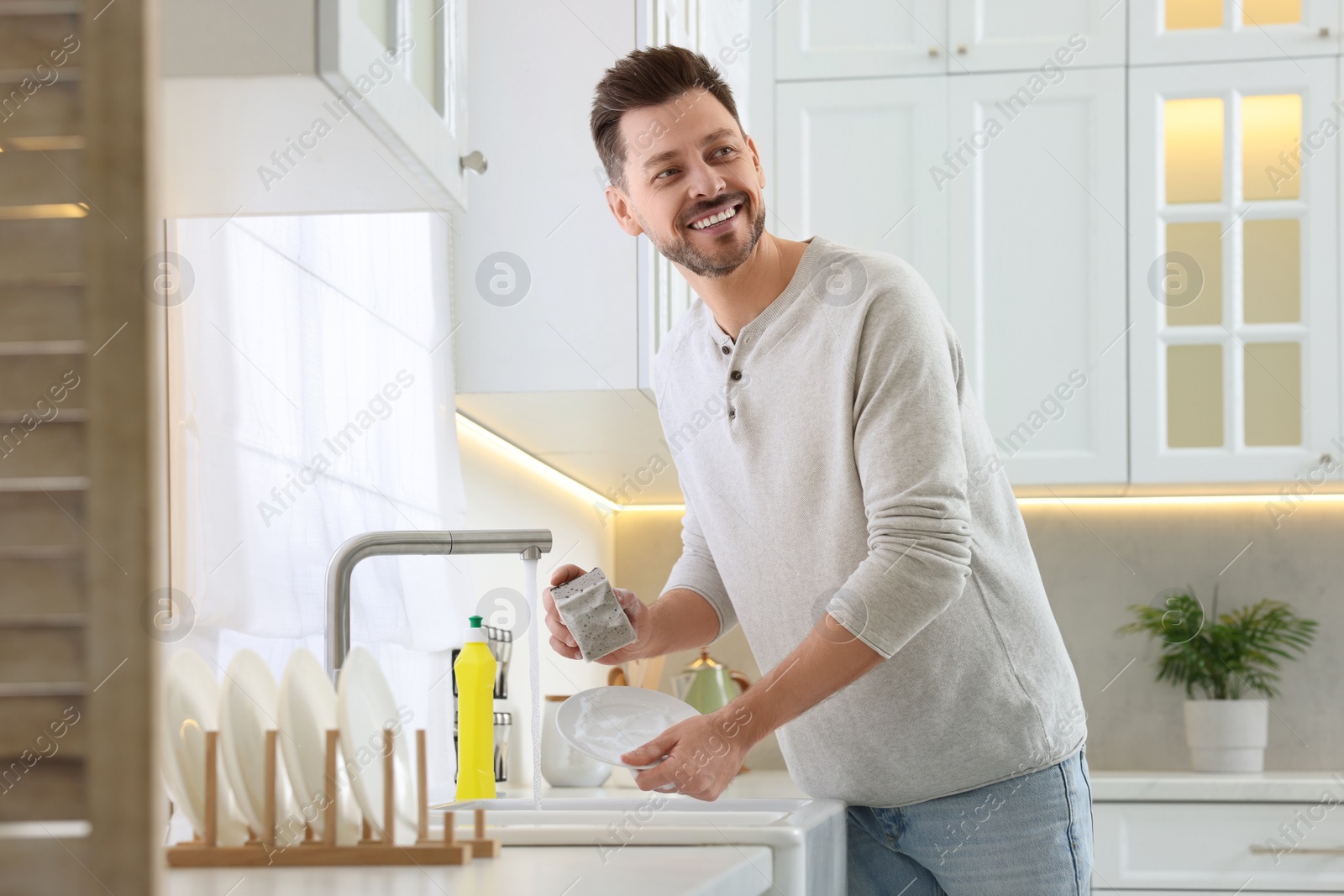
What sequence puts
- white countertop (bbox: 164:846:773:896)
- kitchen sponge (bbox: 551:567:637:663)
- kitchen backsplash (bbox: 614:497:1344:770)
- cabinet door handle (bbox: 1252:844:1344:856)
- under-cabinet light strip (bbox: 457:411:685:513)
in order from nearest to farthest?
1. white countertop (bbox: 164:846:773:896)
2. kitchen sponge (bbox: 551:567:637:663)
3. under-cabinet light strip (bbox: 457:411:685:513)
4. cabinet door handle (bbox: 1252:844:1344:856)
5. kitchen backsplash (bbox: 614:497:1344:770)

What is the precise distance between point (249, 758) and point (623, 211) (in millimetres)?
795

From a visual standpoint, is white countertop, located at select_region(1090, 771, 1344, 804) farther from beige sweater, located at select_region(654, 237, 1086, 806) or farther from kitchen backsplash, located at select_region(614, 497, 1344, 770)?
beige sweater, located at select_region(654, 237, 1086, 806)

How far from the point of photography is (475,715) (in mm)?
1536

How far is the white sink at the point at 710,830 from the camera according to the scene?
101cm

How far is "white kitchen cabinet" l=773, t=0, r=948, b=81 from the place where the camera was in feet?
8.80

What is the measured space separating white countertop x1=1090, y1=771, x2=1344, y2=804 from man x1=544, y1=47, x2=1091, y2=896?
1157 millimetres

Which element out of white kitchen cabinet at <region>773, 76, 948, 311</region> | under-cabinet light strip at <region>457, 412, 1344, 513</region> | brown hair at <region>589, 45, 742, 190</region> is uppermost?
white kitchen cabinet at <region>773, 76, 948, 311</region>

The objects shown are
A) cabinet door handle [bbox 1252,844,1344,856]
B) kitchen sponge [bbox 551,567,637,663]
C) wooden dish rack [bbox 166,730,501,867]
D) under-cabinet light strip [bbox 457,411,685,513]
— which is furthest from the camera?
cabinet door handle [bbox 1252,844,1344,856]

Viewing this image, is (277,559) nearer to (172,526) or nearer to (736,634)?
(172,526)

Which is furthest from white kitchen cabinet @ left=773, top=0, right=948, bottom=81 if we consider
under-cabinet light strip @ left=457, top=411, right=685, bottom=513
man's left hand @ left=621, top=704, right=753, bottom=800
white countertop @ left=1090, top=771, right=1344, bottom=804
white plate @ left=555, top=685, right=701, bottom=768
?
man's left hand @ left=621, top=704, right=753, bottom=800

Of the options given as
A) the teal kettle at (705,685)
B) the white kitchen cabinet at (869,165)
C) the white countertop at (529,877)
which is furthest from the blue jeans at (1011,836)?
the white kitchen cabinet at (869,165)

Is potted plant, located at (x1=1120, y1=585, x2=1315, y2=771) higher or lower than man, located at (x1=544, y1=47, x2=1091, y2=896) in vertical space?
lower

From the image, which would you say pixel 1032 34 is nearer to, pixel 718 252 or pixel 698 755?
pixel 718 252

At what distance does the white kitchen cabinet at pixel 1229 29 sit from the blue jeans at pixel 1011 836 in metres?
1.82
